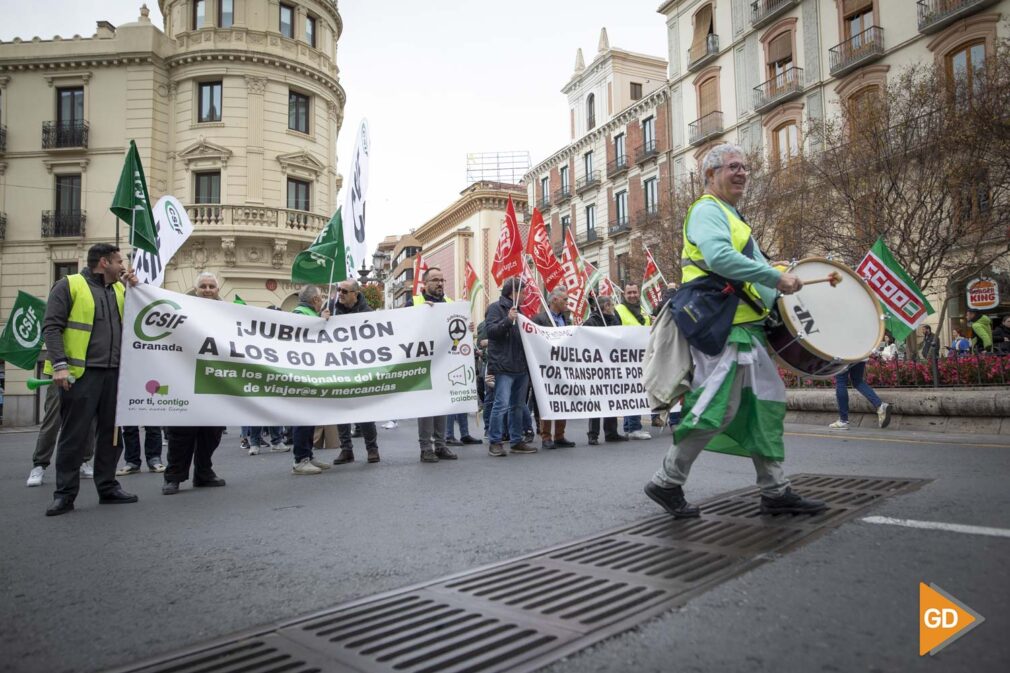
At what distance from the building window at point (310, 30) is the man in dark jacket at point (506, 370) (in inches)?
1022

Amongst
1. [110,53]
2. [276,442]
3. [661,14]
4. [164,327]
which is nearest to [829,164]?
[276,442]

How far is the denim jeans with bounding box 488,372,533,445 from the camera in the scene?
834 centimetres

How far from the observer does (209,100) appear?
28453 mm

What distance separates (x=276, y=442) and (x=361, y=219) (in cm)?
411

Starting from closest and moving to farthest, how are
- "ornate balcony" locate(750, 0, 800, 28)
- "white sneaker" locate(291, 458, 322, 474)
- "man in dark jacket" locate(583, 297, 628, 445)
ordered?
"white sneaker" locate(291, 458, 322, 474) → "man in dark jacket" locate(583, 297, 628, 445) → "ornate balcony" locate(750, 0, 800, 28)

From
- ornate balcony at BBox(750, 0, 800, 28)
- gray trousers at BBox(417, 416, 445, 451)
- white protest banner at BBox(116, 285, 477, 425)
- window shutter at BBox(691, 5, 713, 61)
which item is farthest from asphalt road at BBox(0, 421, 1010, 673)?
window shutter at BBox(691, 5, 713, 61)

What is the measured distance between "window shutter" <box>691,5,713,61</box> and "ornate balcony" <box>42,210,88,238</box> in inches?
1165

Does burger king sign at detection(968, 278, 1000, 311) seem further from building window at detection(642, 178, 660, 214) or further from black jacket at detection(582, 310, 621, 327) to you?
black jacket at detection(582, 310, 621, 327)

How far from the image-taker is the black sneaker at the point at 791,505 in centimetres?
378

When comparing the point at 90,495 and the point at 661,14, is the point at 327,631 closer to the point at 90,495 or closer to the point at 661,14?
the point at 90,495

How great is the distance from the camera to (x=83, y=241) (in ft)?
94.6

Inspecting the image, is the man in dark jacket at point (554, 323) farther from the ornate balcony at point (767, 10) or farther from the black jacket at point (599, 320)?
the ornate balcony at point (767, 10)

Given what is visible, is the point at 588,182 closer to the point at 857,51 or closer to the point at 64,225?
the point at 857,51

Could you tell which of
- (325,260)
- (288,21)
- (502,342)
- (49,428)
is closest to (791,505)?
(502,342)
